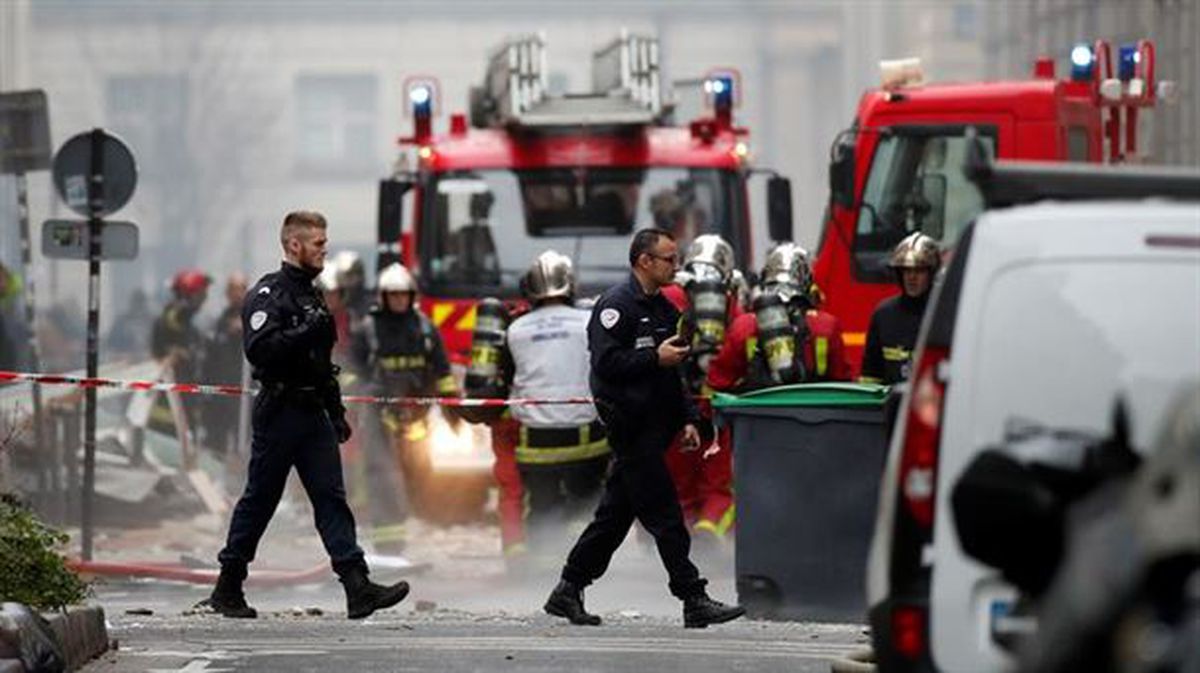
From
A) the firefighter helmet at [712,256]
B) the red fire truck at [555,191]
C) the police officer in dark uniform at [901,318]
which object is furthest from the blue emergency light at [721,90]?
the police officer in dark uniform at [901,318]

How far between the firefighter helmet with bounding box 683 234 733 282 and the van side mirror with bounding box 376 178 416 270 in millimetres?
5306

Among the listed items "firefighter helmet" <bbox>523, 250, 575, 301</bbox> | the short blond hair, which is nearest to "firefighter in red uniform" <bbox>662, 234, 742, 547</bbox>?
"firefighter helmet" <bbox>523, 250, 575, 301</bbox>

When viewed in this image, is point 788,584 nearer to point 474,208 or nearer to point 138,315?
point 474,208

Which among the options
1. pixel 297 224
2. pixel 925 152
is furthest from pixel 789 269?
pixel 925 152

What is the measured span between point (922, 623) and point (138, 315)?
55759mm

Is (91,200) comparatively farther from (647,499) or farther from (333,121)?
(333,121)

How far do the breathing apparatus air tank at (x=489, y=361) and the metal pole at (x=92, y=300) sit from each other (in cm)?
281

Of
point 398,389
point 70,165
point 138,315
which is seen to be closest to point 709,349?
point 398,389

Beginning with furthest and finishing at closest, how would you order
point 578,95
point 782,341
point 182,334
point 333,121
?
point 333,121 → point 182,334 → point 578,95 → point 782,341

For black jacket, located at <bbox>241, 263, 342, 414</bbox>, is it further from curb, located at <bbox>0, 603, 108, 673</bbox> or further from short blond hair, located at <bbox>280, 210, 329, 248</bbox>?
curb, located at <bbox>0, 603, 108, 673</bbox>

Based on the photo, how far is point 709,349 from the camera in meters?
18.0

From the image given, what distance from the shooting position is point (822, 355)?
56.3ft

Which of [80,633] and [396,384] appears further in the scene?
[396,384]

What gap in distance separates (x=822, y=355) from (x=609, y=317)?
10.9ft
